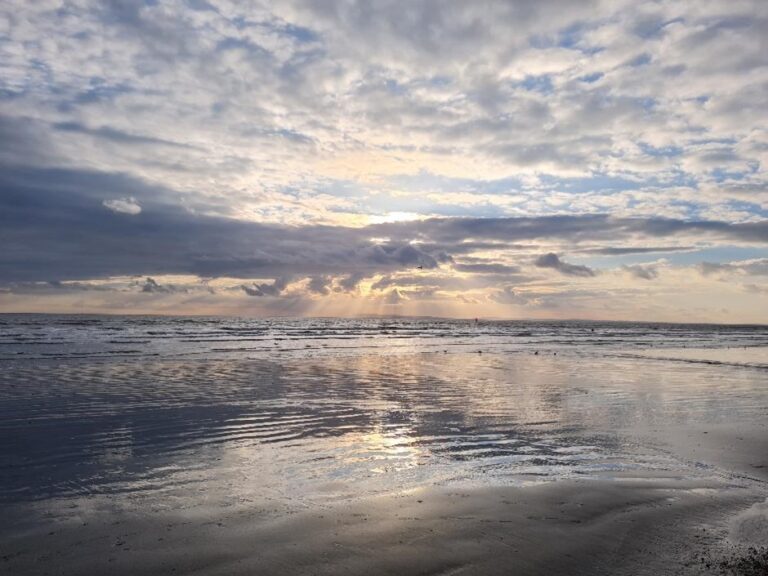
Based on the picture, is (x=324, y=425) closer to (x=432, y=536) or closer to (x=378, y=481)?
(x=378, y=481)

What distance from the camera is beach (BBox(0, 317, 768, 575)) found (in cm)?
607

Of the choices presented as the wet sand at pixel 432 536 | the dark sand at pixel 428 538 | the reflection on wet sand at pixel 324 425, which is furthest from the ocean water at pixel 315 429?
the dark sand at pixel 428 538

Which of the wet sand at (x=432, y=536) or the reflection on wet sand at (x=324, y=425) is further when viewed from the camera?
the reflection on wet sand at (x=324, y=425)

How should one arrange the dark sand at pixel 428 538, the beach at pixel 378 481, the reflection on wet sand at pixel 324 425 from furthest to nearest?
the reflection on wet sand at pixel 324 425 → the beach at pixel 378 481 → the dark sand at pixel 428 538

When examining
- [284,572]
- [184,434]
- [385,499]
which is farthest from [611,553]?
[184,434]

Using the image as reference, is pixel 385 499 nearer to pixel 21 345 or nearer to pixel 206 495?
pixel 206 495

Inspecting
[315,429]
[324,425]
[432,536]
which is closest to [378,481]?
[432,536]

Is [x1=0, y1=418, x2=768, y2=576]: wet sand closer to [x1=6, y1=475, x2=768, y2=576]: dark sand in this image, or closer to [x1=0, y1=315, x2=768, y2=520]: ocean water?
[x1=6, y1=475, x2=768, y2=576]: dark sand

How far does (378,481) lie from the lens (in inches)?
346

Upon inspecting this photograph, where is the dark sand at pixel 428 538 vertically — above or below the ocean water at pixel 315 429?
below

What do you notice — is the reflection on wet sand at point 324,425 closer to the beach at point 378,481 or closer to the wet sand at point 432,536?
the beach at point 378,481

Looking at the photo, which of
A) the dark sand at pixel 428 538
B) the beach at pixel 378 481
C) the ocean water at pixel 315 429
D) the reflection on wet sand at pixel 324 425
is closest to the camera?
the dark sand at pixel 428 538

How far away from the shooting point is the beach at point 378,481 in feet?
19.9

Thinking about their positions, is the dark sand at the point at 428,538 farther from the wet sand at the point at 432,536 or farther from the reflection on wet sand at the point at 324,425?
the reflection on wet sand at the point at 324,425
